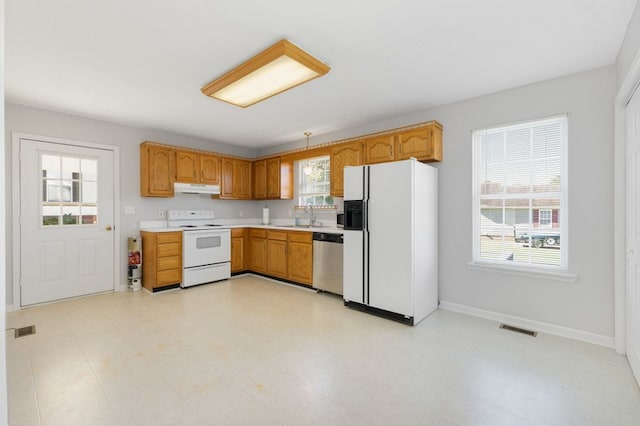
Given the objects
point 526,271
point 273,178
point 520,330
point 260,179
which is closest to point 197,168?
point 260,179

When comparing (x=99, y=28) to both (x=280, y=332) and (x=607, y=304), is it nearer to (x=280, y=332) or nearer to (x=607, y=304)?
(x=280, y=332)

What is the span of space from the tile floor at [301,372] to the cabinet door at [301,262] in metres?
1.06

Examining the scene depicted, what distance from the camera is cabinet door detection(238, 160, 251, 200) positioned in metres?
5.74

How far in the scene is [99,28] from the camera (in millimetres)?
2189

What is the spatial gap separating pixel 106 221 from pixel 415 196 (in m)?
4.36

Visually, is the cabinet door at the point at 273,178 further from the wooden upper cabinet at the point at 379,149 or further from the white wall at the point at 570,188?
the white wall at the point at 570,188

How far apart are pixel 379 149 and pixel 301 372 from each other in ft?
9.33

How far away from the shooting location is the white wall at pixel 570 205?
107 inches

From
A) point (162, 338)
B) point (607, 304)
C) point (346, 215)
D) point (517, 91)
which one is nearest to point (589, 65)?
point (517, 91)

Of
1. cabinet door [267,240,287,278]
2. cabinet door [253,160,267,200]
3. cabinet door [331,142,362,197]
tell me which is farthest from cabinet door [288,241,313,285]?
cabinet door [253,160,267,200]

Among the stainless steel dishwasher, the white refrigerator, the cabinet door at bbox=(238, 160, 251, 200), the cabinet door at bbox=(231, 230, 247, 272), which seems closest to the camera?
the white refrigerator

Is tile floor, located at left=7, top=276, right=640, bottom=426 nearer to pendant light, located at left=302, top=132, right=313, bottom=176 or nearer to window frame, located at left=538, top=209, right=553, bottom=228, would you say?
window frame, located at left=538, top=209, right=553, bottom=228

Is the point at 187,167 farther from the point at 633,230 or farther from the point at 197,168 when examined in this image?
the point at 633,230

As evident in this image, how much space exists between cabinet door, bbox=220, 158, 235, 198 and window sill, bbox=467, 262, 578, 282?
4208mm
